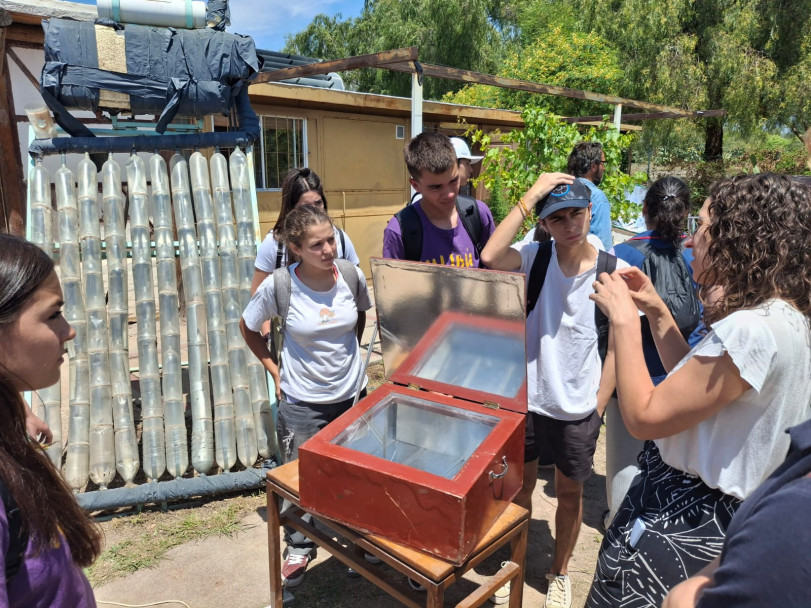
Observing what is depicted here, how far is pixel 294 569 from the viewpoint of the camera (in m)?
2.76

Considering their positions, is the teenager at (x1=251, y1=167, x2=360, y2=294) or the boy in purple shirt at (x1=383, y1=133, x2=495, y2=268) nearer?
the boy in purple shirt at (x1=383, y1=133, x2=495, y2=268)

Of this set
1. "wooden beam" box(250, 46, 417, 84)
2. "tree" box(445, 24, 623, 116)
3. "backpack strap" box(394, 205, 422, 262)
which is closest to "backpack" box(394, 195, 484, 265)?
"backpack strap" box(394, 205, 422, 262)

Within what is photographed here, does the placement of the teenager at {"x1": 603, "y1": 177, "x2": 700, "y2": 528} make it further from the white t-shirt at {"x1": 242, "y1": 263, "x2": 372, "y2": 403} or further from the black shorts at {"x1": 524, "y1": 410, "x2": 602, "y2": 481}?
the white t-shirt at {"x1": 242, "y1": 263, "x2": 372, "y2": 403}

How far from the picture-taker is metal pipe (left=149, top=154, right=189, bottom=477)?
3334 millimetres

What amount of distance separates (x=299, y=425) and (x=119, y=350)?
133cm

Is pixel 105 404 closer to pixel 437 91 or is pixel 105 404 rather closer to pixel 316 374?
pixel 316 374

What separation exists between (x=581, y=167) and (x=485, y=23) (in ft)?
64.8

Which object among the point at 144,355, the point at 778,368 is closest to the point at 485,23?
the point at 144,355

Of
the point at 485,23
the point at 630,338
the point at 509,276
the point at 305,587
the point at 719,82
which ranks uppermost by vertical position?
the point at 485,23

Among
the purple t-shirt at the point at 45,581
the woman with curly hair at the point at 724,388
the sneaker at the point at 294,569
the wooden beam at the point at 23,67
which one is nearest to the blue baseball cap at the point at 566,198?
the woman with curly hair at the point at 724,388

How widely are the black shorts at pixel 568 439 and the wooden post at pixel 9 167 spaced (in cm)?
641

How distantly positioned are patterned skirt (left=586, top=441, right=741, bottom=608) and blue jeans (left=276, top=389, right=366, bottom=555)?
4.93ft

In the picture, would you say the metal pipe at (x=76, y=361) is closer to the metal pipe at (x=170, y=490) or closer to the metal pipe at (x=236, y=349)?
the metal pipe at (x=170, y=490)

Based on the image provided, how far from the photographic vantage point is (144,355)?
3.37m
